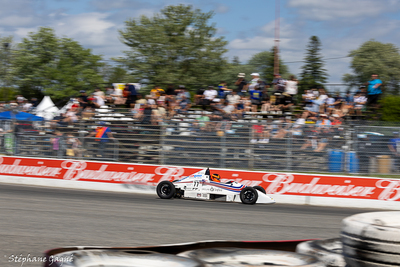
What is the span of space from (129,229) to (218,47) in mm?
45518

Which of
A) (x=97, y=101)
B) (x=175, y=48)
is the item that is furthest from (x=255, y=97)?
(x=175, y=48)

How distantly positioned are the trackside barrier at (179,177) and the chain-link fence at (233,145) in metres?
0.24

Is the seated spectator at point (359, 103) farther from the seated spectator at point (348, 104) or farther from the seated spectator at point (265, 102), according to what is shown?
the seated spectator at point (265, 102)

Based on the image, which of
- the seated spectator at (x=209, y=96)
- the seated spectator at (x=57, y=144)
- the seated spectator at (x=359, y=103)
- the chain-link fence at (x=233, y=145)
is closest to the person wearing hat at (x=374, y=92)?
the seated spectator at (x=359, y=103)

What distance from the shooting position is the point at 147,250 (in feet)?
9.00

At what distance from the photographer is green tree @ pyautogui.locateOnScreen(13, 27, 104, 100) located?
53438 millimetres

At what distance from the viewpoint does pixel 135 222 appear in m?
7.22

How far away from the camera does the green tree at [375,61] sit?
162ft

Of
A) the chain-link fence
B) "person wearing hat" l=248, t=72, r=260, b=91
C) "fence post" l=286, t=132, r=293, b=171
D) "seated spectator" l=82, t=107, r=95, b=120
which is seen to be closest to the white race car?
"fence post" l=286, t=132, r=293, b=171

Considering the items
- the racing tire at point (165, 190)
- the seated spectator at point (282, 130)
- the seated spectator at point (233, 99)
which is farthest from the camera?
the seated spectator at point (233, 99)

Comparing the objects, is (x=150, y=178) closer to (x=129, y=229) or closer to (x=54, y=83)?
(x=129, y=229)

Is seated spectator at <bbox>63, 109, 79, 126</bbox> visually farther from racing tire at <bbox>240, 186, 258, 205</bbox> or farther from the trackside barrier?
racing tire at <bbox>240, 186, 258, 205</bbox>

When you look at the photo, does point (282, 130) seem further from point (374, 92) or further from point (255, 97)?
point (374, 92)

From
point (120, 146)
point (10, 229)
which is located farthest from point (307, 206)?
point (10, 229)
